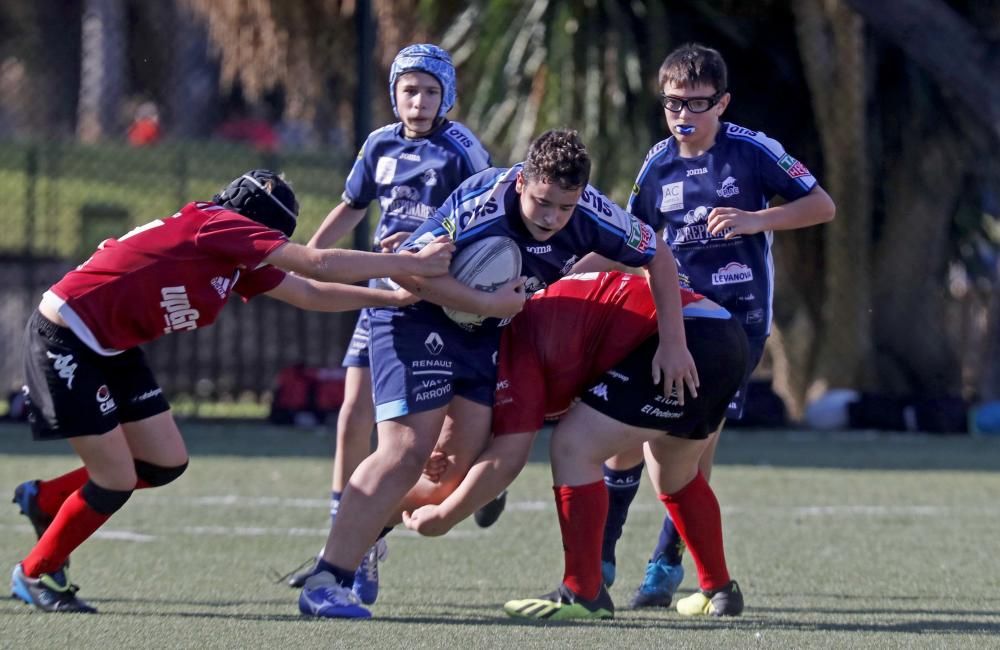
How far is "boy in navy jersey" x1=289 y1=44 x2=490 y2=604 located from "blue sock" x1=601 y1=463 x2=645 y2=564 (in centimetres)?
80

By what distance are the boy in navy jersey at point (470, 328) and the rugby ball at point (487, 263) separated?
3 cm

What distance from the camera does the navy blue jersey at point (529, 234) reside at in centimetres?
478

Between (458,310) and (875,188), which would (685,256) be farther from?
(875,188)

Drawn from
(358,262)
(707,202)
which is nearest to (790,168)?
(707,202)

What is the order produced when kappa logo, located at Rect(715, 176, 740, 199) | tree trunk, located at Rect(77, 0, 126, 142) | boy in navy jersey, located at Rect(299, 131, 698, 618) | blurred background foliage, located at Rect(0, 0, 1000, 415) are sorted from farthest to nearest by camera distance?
tree trunk, located at Rect(77, 0, 126, 142) → blurred background foliage, located at Rect(0, 0, 1000, 415) → kappa logo, located at Rect(715, 176, 740, 199) → boy in navy jersey, located at Rect(299, 131, 698, 618)

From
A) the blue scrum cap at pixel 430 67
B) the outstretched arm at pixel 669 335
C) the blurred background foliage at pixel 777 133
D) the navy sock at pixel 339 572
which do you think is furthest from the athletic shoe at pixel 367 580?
the blurred background foliage at pixel 777 133

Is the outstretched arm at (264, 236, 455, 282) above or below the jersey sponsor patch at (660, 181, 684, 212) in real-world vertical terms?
below

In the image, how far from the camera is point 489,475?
4879 millimetres

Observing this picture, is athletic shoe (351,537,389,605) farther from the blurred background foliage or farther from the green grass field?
the blurred background foliage

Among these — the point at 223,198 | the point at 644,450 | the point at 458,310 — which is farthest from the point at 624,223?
the point at 223,198

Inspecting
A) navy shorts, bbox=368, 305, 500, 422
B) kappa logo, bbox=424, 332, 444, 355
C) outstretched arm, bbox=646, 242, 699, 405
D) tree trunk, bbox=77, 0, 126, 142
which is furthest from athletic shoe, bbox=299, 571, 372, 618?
tree trunk, bbox=77, 0, 126, 142

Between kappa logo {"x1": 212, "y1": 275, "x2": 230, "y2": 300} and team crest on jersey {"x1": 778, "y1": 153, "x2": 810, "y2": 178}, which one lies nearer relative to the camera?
kappa logo {"x1": 212, "y1": 275, "x2": 230, "y2": 300}

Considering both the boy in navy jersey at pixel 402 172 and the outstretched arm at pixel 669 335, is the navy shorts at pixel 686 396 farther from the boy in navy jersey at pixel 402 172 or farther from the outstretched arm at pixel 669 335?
the boy in navy jersey at pixel 402 172

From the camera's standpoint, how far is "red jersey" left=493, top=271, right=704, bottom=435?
4898 millimetres
